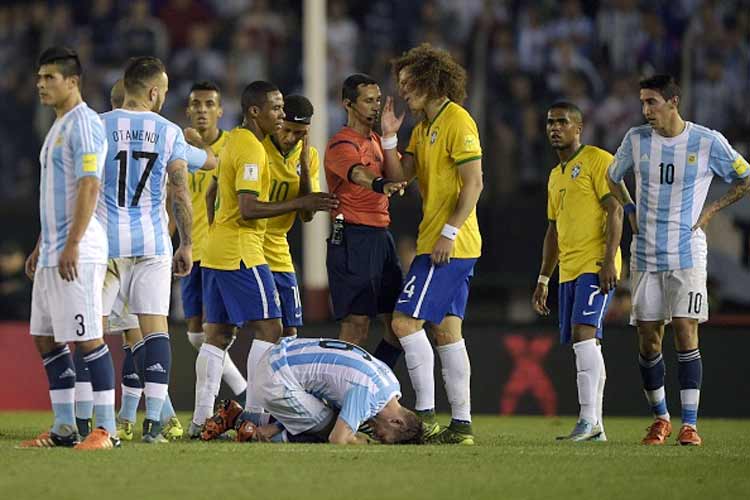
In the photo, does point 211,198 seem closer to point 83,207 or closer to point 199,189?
point 199,189

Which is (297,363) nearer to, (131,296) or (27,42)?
(131,296)

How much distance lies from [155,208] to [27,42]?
11148 mm

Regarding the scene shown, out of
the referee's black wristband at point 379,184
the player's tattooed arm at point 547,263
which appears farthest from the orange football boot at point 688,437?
the referee's black wristband at point 379,184

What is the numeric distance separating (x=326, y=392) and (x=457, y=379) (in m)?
0.95

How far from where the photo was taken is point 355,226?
9.82 metres

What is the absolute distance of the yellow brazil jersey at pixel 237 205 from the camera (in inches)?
377

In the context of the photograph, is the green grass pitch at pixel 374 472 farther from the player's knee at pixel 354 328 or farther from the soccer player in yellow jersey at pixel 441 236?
the player's knee at pixel 354 328

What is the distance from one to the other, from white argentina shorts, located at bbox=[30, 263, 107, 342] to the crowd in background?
8.16m

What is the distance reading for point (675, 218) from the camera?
31.7ft

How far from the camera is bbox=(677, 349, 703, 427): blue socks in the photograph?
31.4ft

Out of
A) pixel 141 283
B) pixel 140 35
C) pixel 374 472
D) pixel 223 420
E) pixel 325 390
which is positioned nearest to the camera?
pixel 374 472

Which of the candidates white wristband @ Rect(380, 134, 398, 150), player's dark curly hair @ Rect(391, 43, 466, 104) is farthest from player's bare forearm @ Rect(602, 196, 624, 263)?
white wristband @ Rect(380, 134, 398, 150)

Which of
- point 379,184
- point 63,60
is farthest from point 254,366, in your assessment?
point 63,60

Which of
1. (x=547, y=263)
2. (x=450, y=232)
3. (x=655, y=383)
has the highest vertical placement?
(x=450, y=232)
